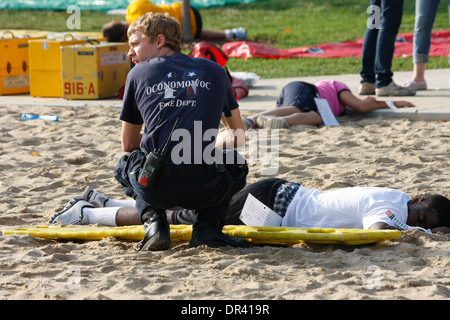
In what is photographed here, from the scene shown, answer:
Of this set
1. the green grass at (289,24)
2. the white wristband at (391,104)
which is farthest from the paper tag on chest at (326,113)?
the green grass at (289,24)

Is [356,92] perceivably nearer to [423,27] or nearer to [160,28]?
[423,27]

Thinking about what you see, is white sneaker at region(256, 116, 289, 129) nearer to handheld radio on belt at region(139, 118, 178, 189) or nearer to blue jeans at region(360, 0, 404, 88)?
blue jeans at region(360, 0, 404, 88)

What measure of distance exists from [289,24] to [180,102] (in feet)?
39.2

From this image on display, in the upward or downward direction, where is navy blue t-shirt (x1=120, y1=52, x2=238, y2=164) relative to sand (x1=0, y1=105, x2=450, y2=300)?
upward

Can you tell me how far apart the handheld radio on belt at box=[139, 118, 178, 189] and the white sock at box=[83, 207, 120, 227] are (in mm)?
761

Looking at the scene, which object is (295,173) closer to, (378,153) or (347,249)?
(378,153)

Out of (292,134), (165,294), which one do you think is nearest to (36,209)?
(165,294)

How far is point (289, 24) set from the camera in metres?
15.3

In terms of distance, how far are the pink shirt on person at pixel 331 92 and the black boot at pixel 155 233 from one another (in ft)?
11.8

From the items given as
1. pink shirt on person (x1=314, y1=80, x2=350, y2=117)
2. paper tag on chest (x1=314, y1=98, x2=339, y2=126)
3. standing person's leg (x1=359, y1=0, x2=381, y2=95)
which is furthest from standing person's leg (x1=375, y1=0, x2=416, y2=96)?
paper tag on chest (x1=314, y1=98, x2=339, y2=126)

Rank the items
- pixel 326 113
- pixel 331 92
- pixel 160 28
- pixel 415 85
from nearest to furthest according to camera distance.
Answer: pixel 160 28
pixel 326 113
pixel 331 92
pixel 415 85

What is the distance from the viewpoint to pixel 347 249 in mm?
3812

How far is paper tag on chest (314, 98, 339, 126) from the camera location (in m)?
6.98

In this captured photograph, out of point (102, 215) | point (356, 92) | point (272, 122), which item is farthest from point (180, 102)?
point (356, 92)
